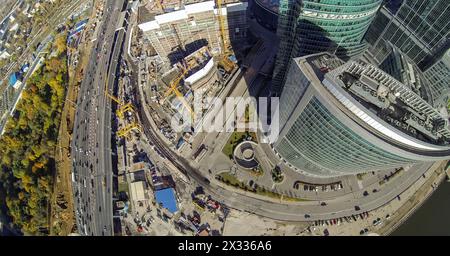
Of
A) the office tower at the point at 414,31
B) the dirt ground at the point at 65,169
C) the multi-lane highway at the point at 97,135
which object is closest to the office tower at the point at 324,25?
the office tower at the point at 414,31

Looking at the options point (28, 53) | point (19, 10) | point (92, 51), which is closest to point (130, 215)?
point (92, 51)

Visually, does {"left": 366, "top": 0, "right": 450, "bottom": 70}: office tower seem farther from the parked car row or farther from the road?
the parked car row

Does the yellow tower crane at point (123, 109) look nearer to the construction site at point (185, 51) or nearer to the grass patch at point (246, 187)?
the construction site at point (185, 51)

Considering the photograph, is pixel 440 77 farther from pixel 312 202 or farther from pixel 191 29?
pixel 191 29

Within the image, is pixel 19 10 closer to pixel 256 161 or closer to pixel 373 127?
pixel 256 161

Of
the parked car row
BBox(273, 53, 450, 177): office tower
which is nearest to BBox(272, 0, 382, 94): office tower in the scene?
BBox(273, 53, 450, 177): office tower

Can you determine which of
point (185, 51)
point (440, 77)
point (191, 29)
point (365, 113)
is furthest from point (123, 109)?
point (440, 77)
